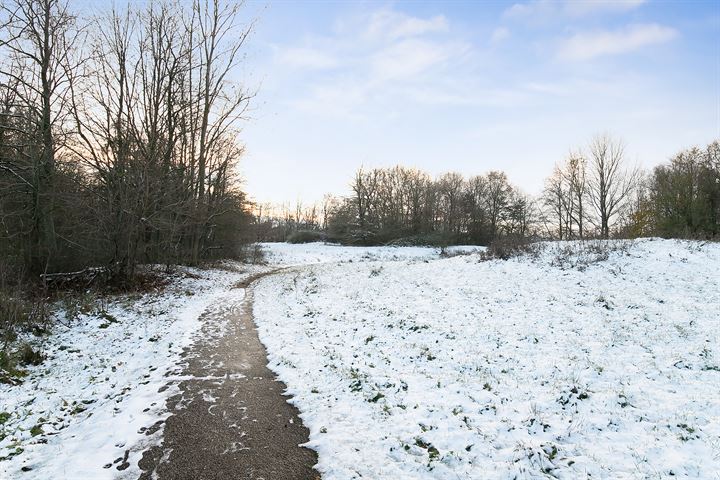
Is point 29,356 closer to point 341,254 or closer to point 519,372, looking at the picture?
point 519,372

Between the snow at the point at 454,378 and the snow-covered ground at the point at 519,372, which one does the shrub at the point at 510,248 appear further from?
the snow at the point at 454,378

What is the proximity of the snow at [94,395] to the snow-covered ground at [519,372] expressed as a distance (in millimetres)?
2306

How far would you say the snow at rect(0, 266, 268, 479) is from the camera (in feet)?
15.2

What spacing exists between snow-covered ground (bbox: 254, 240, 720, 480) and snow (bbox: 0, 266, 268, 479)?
2306 millimetres

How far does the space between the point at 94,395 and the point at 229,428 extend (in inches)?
122

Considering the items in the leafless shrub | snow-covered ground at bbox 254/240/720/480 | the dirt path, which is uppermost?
the leafless shrub

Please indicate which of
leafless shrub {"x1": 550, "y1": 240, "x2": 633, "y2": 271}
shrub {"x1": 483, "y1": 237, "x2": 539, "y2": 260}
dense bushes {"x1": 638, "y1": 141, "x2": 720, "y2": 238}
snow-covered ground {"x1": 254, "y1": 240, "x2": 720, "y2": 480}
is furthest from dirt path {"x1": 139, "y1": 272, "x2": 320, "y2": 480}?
dense bushes {"x1": 638, "y1": 141, "x2": 720, "y2": 238}

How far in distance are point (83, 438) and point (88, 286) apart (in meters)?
11.7

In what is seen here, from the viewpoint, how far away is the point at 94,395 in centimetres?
655

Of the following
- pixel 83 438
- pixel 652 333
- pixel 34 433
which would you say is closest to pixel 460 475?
pixel 83 438

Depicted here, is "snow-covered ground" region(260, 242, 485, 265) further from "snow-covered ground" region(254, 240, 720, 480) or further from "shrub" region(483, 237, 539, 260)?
"snow-covered ground" region(254, 240, 720, 480)

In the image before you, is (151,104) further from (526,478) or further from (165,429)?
(526,478)

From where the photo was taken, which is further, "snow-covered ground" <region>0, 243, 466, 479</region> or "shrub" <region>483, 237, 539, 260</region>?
"shrub" <region>483, 237, 539, 260</region>

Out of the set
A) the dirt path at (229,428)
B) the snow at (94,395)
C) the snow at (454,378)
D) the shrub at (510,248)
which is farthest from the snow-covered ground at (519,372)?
the shrub at (510,248)
